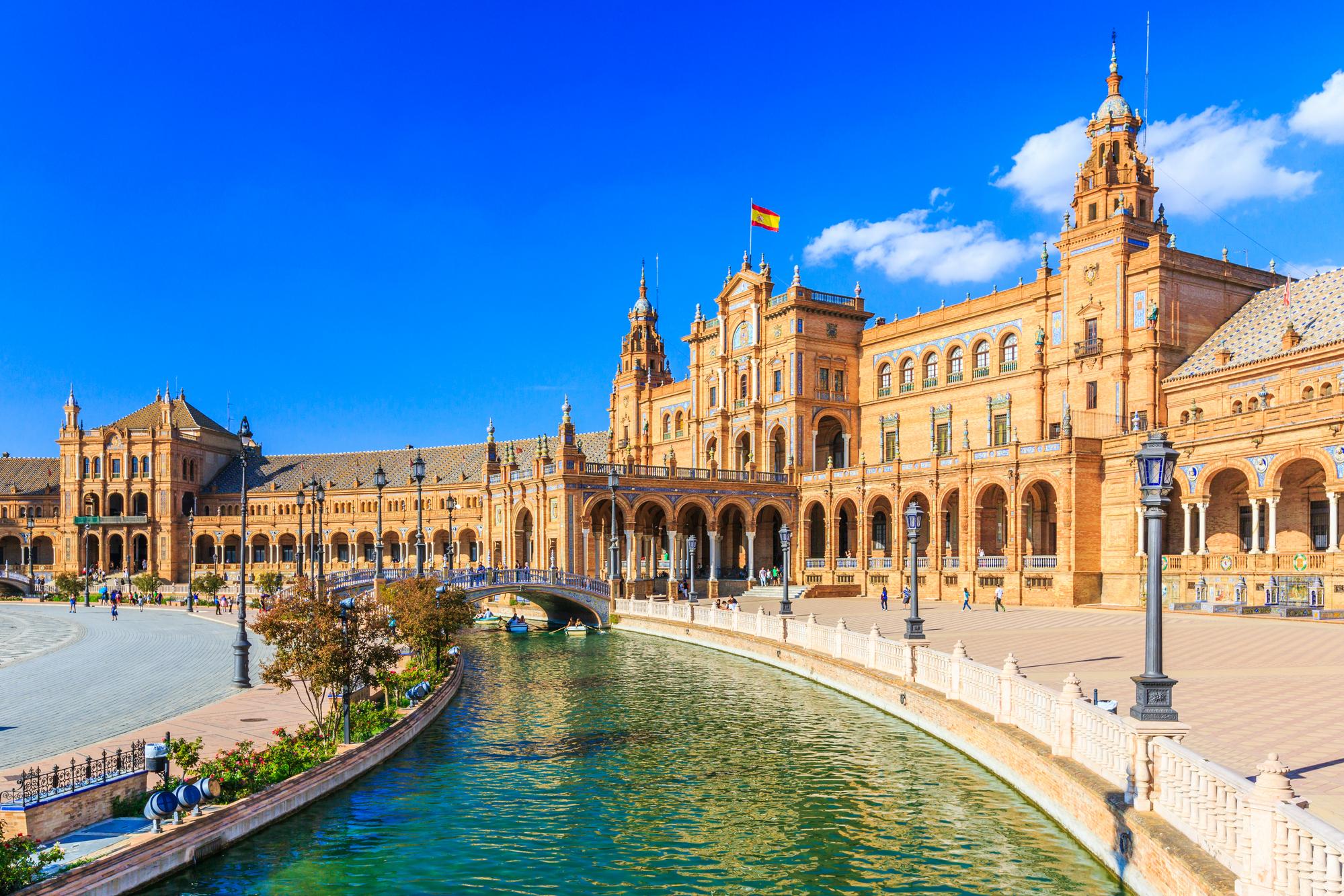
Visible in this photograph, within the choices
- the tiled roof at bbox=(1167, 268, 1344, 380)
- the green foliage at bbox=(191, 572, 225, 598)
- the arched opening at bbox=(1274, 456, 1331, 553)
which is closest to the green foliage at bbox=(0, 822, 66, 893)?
the arched opening at bbox=(1274, 456, 1331, 553)

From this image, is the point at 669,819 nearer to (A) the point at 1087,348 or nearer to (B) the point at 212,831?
(B) the point at 212,831

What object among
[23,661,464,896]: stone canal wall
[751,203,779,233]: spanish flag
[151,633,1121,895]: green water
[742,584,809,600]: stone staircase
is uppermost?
[751,203,779,233]: spanish flag

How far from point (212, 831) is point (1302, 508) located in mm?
41132

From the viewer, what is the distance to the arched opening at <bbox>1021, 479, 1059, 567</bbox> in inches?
2119

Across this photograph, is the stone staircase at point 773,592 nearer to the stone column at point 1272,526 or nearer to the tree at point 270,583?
the stone column at point 1272,526

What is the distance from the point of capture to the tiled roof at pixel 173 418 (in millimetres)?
105500

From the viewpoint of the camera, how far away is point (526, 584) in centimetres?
5022

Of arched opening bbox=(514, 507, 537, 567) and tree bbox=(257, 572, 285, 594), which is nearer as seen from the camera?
tree bbox=(257, 572, 285, 594)

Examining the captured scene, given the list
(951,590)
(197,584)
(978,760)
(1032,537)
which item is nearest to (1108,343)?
(1032,537)

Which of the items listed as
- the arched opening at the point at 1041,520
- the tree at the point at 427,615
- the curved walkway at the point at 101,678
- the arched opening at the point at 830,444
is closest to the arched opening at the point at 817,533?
the arched opening at the point at 830,444

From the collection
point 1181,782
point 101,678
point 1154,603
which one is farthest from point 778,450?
point 1181,782

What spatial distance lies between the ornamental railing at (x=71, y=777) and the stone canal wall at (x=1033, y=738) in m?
13.0

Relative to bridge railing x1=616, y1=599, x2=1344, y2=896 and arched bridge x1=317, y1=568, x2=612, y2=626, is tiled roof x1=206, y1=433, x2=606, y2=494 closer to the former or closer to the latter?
arched bridge x1=317, y1=568, x2=612, y2=626

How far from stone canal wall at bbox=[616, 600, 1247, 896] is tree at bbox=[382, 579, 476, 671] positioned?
34.9 feet
